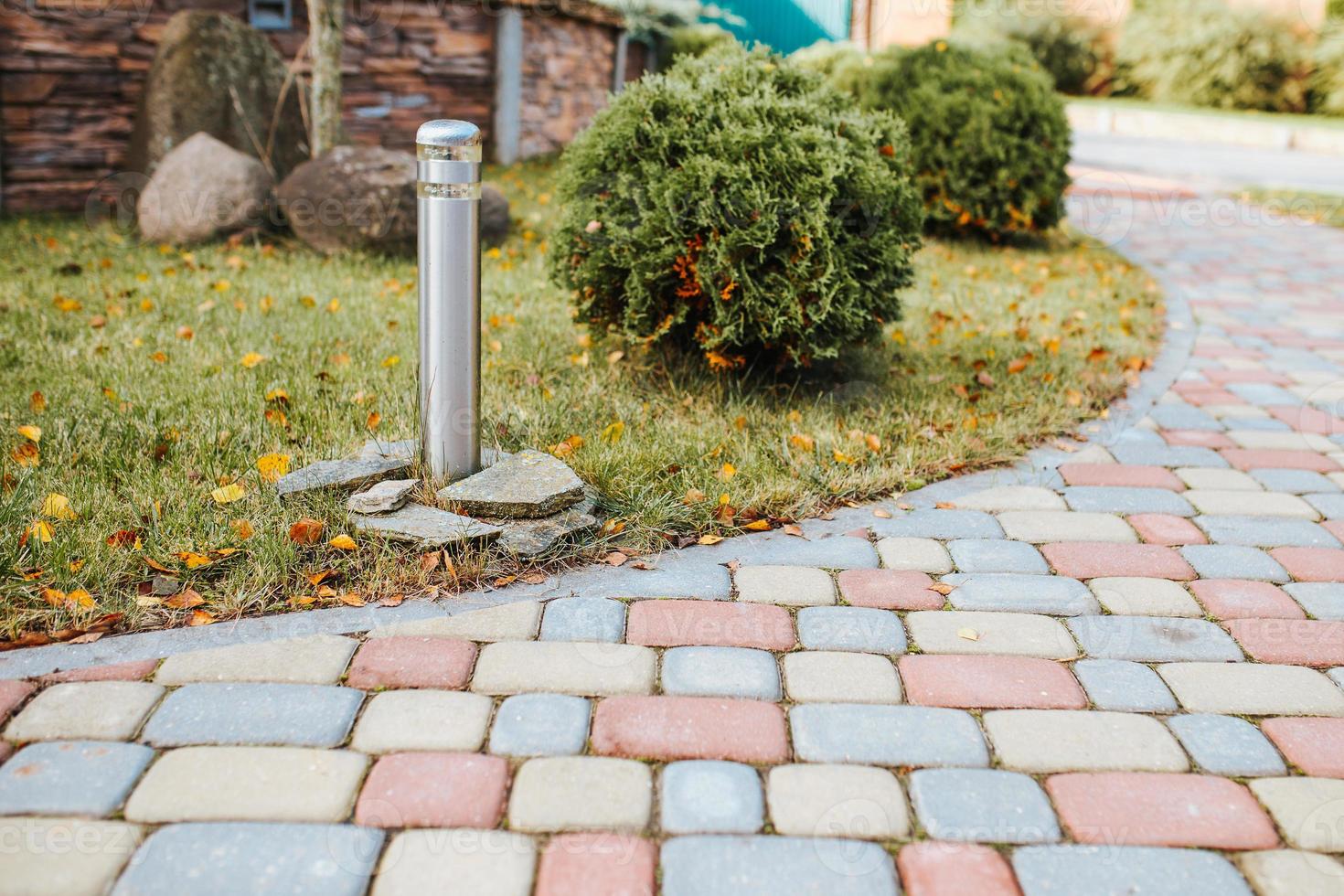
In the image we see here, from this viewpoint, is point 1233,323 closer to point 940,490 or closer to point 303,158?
point 940,490

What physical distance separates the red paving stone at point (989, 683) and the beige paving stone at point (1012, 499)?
3.06ft

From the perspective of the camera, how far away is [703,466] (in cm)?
333

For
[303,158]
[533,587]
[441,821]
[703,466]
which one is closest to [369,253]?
[303,158]

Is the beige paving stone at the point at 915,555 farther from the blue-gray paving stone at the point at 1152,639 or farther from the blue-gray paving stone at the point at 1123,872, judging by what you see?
the blue-gray paving stone at the point at 1123,872

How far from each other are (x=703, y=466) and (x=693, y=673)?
107 centimetres

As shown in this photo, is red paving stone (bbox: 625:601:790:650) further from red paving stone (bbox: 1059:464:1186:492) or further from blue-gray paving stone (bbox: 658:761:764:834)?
red paving stone (bbox: 1059:464:1186:492)

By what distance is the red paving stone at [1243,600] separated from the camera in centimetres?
273

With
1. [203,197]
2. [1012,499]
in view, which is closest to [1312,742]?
[1012,499]

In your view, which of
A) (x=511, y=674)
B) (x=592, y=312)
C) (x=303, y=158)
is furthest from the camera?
(x=303, y=158)

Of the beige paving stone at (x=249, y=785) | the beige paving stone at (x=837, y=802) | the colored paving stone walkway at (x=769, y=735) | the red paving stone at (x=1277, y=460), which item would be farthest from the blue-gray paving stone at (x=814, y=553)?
the red paving stone at (x=1277, y=460)

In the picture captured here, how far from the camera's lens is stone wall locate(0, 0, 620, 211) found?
723cm

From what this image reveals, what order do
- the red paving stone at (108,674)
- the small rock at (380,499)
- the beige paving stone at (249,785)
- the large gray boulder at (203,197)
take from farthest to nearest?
the large gray boulder at (203,197)
the small rock at (380,499)
the red paving stone at (108,674)
the beige paving stone at (249,785)

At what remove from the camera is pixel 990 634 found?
8.43ft

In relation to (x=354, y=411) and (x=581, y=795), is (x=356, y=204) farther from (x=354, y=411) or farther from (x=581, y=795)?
(x=581, y=795)
